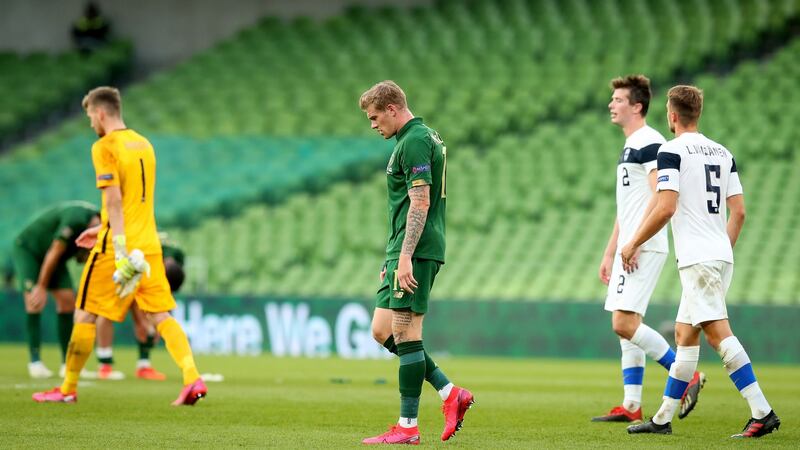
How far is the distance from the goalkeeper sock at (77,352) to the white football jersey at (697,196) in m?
4.56

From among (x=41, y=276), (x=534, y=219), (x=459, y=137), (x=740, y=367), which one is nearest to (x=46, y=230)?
(x=41, y=276)

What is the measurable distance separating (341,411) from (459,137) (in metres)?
15.8

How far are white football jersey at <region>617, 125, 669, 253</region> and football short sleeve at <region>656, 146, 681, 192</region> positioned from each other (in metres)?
1.00

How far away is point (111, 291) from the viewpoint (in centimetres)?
948

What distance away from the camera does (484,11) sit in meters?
28.4

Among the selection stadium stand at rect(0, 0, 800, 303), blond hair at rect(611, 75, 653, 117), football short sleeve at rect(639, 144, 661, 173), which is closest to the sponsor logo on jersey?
football short sleeve at rect(639, 144, 661, 173)

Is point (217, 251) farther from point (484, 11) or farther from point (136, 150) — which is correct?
point (136, 150)

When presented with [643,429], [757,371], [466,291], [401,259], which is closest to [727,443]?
[643,429]

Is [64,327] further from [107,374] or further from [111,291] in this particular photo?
[111,291]

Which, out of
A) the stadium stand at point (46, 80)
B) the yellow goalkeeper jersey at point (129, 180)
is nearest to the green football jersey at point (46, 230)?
the yellow goalkeeper jersey at point (129, 180)

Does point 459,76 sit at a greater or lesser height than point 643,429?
greater

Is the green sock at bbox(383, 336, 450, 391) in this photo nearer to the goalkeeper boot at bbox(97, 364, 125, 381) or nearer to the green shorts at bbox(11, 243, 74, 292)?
the goalkeeper boot at bbox(97, 364, 125, 381)

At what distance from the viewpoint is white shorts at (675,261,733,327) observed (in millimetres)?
7723

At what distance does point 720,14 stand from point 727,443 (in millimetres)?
20260
